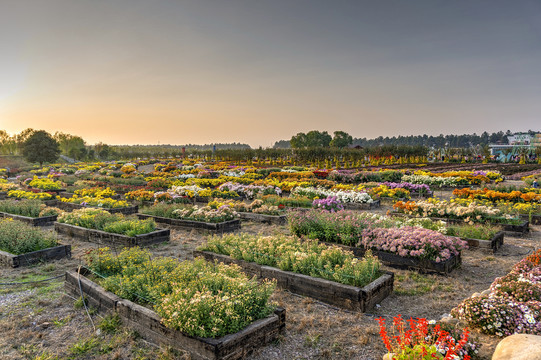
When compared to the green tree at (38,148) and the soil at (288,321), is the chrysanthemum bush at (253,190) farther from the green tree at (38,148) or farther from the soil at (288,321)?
the green tree at (38,148)

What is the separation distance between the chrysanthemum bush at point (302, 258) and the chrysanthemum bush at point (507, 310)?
1.60 metres

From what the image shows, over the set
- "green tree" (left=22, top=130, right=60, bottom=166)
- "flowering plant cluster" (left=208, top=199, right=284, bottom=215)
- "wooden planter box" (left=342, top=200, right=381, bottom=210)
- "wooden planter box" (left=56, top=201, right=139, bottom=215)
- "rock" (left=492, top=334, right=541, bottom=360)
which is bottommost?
"wooden planter box" (left=342, top=200, right=381, bottom=210)

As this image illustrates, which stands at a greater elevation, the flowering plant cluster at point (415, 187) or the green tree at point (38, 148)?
the green tree at point (38, 148)

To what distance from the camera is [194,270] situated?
5.72 m

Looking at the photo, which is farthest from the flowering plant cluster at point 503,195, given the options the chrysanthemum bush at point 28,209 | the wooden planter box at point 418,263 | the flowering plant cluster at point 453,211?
the chrysanthemum bush at point 28,209

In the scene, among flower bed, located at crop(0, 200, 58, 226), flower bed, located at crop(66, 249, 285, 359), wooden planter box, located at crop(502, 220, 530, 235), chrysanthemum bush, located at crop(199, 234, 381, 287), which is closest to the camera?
flower bed, located at crop(66, 249, 285, 359)

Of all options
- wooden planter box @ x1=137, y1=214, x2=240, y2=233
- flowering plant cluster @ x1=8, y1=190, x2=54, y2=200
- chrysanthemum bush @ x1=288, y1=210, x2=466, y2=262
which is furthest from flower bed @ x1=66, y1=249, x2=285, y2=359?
flowering plant cluster @ x1=8, y1=190, x2=54, y2=200

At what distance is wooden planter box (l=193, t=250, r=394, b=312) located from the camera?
5.61 metres

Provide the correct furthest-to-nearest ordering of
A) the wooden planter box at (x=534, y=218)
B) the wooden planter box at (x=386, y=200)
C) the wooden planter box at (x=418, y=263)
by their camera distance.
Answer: the wooden planter box at (x=386, y=200) → the wooden planter box at (x=534, y=218) → the wooden planter box at (x=418, y=263)

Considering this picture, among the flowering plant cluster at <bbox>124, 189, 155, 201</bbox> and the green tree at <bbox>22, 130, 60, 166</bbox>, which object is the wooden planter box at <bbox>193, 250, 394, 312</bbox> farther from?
the green tree at <bbox>22, 130, 60, 166</bbox>

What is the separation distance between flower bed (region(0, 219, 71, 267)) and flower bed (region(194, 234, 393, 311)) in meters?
3.90

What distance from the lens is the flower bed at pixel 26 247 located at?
8047 mm

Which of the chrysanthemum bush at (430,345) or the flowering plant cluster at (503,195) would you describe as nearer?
the chrysanthemum bush at (430,345)

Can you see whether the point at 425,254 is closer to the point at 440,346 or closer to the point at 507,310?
the point at 507,310
